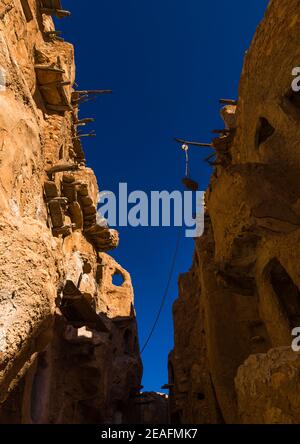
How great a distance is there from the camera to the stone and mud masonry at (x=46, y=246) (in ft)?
18.0

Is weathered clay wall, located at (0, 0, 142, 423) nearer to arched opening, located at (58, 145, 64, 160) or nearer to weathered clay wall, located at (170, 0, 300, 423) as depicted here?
arched opening, located at (58, 145, 64, 160)

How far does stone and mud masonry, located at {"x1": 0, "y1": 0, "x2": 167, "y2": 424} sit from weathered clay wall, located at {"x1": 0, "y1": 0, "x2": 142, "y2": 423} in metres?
0.03

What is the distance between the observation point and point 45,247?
632 cm

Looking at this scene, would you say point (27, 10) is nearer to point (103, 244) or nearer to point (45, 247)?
point (45, 247)

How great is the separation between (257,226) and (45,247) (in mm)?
5512

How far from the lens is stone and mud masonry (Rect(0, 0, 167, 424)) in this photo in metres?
5.48

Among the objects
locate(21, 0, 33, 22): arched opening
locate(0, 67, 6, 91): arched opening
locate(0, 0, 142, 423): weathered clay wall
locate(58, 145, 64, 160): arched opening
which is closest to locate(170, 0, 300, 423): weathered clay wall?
locate(0, 0, 142, 423): weathered clay wall

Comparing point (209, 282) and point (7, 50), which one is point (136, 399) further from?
point (7, 50)

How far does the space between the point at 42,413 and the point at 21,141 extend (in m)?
8.26

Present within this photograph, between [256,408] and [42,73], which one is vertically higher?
[42,73]

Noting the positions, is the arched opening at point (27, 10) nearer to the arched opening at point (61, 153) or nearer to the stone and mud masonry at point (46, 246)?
the stone and mud masonry at point (46, 246)

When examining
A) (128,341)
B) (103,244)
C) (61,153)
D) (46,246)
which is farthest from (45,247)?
(128,341)

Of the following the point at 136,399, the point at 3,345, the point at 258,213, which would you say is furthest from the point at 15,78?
the point at 136,399

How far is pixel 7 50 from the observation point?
698 cm
